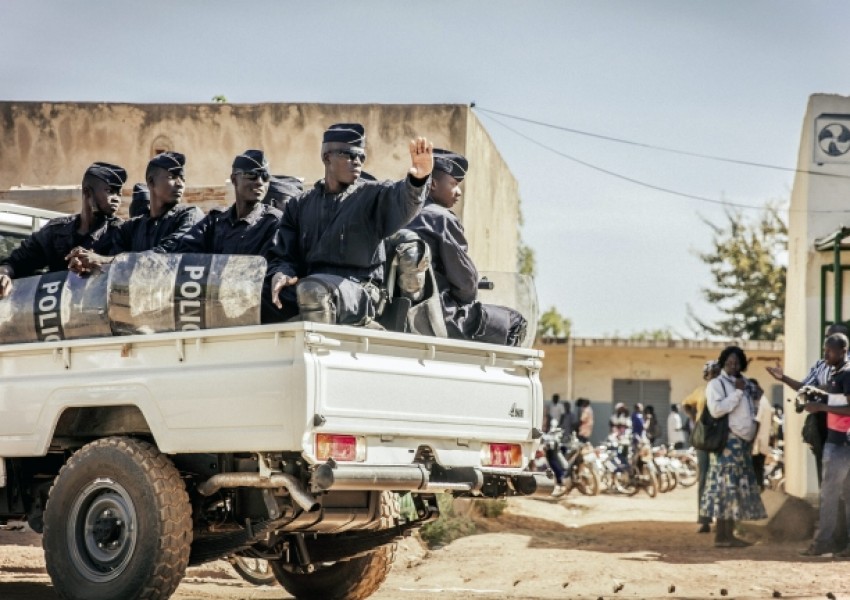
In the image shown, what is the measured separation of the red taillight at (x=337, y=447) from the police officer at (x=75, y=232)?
2.79 m

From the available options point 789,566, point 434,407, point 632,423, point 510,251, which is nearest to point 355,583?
point 434,407

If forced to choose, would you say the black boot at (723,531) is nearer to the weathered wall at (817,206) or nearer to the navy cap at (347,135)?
the weathered wall at (817,206)

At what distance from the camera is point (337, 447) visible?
22.1 feet

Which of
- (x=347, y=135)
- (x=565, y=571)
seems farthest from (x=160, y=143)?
(x=347, y=135)

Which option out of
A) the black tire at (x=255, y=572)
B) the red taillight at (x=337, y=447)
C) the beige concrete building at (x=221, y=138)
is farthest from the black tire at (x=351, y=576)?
the beige concrete building at (x=221, y=138)

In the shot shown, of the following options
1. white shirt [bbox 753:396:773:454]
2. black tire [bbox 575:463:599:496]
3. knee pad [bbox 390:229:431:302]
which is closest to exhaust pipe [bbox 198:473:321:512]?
knee pad [bbox 390:229:431:302]

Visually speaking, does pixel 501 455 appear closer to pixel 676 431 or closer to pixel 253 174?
pixel 253 174

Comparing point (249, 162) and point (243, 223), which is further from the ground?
point (249, 162)

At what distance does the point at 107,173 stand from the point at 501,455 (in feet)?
10.3

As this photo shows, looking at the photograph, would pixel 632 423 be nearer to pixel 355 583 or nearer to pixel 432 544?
pixel 432 544

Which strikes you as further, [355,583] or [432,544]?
[432,544]

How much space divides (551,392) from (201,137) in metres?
20.5

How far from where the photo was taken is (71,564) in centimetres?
739

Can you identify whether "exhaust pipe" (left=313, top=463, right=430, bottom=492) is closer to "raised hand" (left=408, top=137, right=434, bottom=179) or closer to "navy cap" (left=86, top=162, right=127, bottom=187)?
"raised hand" (left=408, top=137, right=434, bottom=179)
